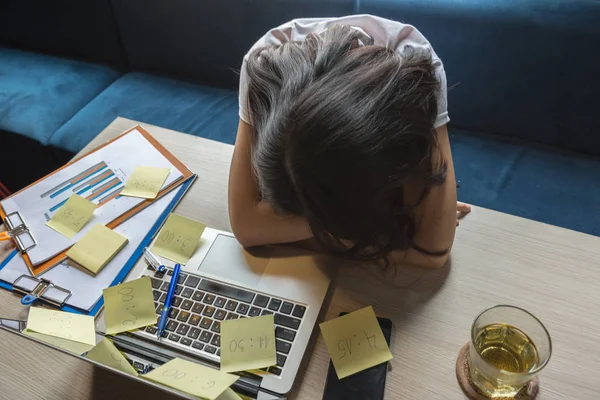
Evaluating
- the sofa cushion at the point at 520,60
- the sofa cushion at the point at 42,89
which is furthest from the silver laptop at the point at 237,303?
the sofa cushion at the point at 42,89

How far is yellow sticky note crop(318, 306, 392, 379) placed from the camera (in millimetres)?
649

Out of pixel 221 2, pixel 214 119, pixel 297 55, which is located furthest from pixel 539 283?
pixel 221 2

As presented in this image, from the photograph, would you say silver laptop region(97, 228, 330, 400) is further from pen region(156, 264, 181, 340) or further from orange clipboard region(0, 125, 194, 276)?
orange clipboard region(0, 125, 194, 276)

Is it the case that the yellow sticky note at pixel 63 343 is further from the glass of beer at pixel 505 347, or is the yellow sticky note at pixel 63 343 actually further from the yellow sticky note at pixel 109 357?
the glass of beer at pixel 505 347

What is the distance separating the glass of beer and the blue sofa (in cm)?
64

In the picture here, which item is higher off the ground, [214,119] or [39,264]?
[39,264]

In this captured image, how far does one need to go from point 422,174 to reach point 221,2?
115 centimetres

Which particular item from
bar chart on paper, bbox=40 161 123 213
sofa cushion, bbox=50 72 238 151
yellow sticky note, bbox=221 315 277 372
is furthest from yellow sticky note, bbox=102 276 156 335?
sofa cushion, bbox=50 72 238 151

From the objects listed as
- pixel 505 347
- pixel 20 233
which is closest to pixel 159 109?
pixel 20 233

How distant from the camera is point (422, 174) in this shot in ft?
2.27

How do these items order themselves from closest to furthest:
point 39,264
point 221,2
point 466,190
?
point 39,264, point 466,190, point 221,2

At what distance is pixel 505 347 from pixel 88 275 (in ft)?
2.11

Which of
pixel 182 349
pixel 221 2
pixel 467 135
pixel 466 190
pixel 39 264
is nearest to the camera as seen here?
pixel 182 349

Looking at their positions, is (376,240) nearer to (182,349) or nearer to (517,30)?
(182,349)
